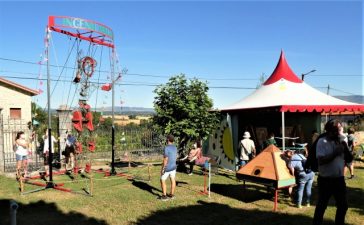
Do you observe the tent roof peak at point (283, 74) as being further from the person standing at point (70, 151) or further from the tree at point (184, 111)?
the person standing at point (70, 151)

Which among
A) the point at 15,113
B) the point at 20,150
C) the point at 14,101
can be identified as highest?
the point at 14,101

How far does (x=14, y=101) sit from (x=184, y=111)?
→ 660 inches

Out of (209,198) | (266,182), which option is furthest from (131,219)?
(266,182)

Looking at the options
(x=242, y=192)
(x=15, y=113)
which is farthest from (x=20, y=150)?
(x=15, y=113)

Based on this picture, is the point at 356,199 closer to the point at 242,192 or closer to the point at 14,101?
the point at 242,192

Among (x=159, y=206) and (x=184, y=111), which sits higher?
(x=184, y=111)

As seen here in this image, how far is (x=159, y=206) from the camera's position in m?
8.20

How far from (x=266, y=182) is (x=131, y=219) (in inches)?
117

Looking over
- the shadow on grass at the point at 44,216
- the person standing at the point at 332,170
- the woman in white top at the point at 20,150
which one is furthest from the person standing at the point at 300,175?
the woman in white top at the point at 20,150

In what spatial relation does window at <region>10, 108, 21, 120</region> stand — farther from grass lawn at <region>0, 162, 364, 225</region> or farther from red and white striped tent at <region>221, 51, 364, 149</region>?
red and white striped tent at <region>221, 51, 364, 149</region>

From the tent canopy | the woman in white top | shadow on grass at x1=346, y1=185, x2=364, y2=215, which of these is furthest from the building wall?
shadow on grass at x1=346, y1=185, x2=364, y2=215

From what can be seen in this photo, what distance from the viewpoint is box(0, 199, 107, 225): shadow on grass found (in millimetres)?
7109

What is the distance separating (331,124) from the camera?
5.42 metres

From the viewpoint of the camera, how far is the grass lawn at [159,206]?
718 cm
